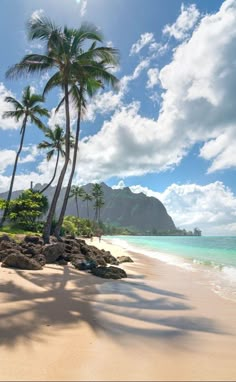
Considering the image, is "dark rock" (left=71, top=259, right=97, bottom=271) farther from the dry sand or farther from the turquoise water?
the turquoise water

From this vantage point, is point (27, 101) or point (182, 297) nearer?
point (182, 297)

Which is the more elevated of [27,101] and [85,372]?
[27,101]

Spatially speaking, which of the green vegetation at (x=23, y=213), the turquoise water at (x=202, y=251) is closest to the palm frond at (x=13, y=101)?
the green vegetation at (x=23, y=213)

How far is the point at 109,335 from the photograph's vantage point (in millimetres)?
4434

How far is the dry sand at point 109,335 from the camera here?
10.7ft

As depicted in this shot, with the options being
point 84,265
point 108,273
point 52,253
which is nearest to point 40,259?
point 52,253

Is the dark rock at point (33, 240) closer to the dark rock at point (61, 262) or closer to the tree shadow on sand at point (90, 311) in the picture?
the dark rock at point (61, 262)

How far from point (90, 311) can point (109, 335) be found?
4.35 ft

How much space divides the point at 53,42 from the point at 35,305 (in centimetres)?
1679

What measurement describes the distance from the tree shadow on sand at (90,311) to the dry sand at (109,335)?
1 cm

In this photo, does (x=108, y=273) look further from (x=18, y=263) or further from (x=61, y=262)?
(x=18, y=263)

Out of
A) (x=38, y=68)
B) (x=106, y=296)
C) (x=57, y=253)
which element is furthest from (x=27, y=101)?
(x=106, y=296)

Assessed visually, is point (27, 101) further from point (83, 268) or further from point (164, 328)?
point (164, 328)

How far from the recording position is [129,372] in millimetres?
3225
